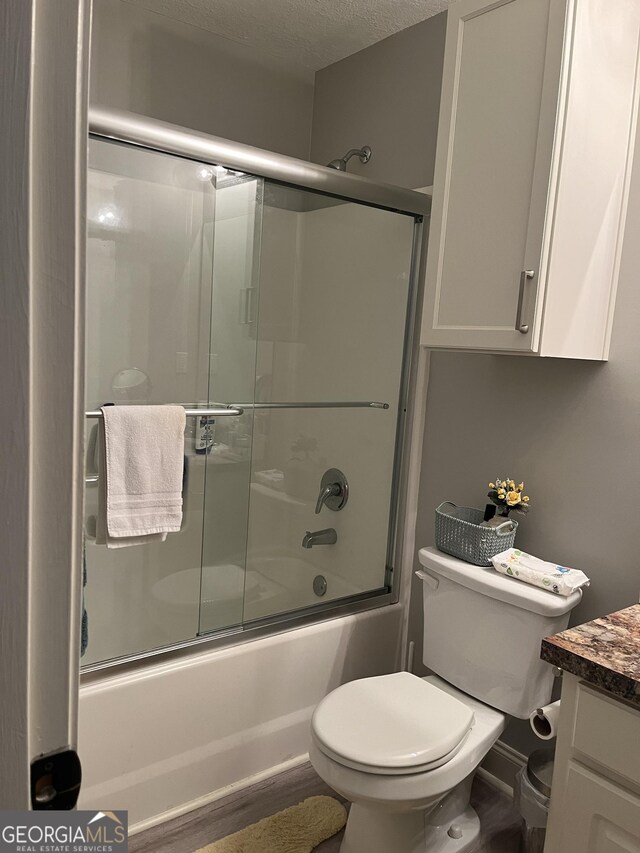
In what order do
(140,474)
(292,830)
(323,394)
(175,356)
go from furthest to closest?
(323,394), (175,356), (292,830), (140,474)

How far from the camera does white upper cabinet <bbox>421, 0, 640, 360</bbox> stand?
5.36 feet

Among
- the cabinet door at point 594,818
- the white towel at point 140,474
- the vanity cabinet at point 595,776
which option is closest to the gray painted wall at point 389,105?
the white towel at point 140,474

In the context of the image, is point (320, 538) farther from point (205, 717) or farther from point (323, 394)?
point (205, 717)

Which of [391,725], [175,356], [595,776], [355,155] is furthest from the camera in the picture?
[355,155]

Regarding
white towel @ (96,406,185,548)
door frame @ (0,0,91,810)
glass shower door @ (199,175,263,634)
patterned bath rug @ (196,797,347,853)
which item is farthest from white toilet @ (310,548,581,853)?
door frame @ (0,0,91,810)

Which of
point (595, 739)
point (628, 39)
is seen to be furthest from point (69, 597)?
point (628, 39)

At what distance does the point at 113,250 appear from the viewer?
6.17 feet

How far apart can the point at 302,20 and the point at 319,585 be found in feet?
6.44

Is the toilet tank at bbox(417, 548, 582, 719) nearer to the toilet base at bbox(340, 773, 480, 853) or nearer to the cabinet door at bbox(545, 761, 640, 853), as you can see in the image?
the toilet base at bbox(340, 773, 480, 853)

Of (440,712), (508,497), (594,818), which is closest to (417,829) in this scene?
(440,712)

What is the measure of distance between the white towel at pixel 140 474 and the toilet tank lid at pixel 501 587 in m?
0.77

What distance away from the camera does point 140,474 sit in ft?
5.89

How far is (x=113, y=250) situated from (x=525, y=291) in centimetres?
110
